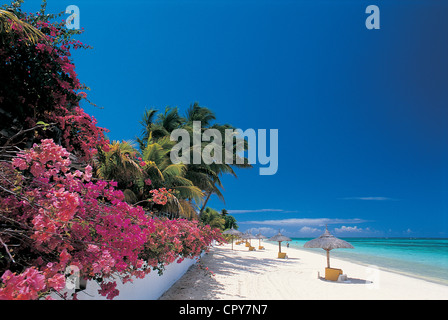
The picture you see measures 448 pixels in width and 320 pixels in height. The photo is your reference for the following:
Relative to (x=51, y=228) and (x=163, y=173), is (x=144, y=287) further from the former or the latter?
(x=163, y=173)

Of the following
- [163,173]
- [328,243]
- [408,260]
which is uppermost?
[163,173]

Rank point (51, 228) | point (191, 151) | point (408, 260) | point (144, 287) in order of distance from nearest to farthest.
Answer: point (51, 228)
point (144, 287)
point (191, 151)
point (408, 260)

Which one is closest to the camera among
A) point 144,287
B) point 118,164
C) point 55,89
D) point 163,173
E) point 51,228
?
point 51,228

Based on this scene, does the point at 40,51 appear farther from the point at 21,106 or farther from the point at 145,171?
the point at 145,171

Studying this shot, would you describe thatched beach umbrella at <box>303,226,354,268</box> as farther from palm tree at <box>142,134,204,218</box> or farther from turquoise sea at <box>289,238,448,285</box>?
turquoise sea at <box>289,238,448,285</box>

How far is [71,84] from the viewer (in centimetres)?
451

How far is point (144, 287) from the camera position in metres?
4.48

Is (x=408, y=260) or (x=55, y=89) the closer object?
(x=55, y=89)

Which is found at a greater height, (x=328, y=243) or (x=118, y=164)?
(x=118, y=164)

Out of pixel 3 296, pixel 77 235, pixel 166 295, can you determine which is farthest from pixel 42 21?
pixel 166 295

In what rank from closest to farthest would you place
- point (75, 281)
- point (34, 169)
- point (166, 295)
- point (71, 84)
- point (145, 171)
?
point (34, 169)
point (75, 281)
point (71, 84)
point (166, 295)
point (145, 171)

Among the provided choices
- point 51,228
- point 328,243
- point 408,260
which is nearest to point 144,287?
point 51,228

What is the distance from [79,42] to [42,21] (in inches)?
26.3
